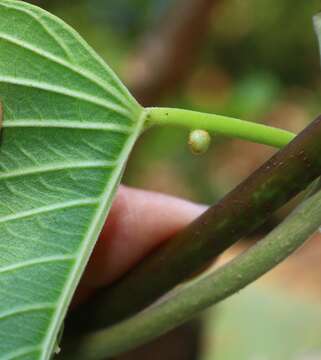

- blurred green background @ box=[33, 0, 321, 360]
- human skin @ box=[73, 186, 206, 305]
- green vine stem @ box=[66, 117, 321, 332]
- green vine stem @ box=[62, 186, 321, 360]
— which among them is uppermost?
blurred green background @ box=[33, 0, 321, 360]

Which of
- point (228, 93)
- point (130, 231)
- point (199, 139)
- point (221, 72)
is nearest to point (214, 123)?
point (199, 139)

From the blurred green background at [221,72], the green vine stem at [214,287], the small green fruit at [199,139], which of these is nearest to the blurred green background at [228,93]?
the blurred green background at [221,72]

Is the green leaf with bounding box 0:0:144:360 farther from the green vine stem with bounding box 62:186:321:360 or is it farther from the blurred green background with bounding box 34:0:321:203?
the blurred green background with bounding box 34:0:321:203

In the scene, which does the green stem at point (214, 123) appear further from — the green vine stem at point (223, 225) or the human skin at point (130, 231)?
the human skin at point (130, 231)

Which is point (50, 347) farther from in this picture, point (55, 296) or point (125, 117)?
point (125, 117)

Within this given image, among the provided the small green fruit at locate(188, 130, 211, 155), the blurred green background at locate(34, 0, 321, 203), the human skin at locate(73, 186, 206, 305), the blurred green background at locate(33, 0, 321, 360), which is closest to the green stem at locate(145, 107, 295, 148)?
the small green fruit at locate(188, 130, 211, 155)

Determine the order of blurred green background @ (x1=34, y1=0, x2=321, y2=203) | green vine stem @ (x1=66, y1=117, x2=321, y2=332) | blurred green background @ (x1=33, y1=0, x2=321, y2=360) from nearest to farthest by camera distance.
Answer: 1. green vine stem @ (x1=66, y1=117, x2=321, y2=332)
2. blurred green background @ (x1=33, y1=0, x2=321, y2=360)
3. blurred green background @ (x1=34, y1=0, x2=321, y2=203)

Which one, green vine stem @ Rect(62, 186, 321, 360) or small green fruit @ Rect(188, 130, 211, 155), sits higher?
small green fruit @ Rect(188, 130, 211, 155)
